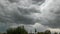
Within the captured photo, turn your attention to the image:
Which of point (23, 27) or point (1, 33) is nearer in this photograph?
point (23, 27)

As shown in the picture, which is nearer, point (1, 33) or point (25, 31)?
point (25, 31)

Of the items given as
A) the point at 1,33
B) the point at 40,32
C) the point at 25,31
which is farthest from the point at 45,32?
the point at 1,33

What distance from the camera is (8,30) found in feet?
385

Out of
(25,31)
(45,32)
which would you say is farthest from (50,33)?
(25,31)

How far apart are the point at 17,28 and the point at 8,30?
4206mm

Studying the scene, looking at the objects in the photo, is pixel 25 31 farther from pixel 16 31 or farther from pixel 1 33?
pixel 1 33

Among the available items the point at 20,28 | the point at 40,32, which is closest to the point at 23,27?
the point at 20,28

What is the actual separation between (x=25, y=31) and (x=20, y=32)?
90.5 inches

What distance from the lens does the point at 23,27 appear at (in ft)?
391

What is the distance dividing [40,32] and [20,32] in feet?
43.6

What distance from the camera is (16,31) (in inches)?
4569

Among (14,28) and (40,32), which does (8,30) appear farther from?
(40,32)

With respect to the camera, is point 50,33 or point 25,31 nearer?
point 25,31

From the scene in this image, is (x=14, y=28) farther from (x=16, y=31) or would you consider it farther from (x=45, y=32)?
(x=45, y=32)
